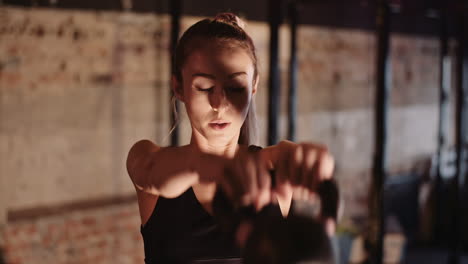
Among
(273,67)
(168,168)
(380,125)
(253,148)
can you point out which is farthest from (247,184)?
(273,67)

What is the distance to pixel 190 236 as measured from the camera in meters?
0.92

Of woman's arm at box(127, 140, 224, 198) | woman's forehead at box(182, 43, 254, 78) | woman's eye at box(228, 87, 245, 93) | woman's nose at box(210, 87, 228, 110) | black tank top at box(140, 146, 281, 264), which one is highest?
woman's forehead at box(182, 43, 254, 78)

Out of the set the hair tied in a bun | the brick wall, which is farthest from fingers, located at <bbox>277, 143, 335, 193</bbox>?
the brick wall

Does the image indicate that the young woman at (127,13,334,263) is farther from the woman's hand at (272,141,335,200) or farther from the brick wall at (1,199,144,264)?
the brick wall at (1,199,144,264)

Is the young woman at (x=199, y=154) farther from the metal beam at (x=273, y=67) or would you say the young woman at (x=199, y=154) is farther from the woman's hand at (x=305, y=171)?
the metal beam at (x=273, y=67)

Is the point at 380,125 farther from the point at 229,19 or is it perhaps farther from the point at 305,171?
the point at 305,171

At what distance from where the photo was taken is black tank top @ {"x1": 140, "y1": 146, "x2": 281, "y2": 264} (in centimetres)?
91

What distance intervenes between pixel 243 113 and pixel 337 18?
3.81m

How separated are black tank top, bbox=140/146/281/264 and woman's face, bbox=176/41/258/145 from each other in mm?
139

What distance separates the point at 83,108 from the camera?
9.51 feet

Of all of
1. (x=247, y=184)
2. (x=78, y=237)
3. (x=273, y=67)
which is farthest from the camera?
(x=78, y=237)

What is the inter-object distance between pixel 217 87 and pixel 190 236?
0.96 ft

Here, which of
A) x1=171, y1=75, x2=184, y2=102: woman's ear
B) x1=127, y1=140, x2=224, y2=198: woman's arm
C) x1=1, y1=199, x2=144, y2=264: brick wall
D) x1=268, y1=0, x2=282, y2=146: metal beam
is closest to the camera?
x1=127, y1=140, x2=224, y2=198: woman's arm

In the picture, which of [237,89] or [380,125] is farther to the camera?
[380,125]
